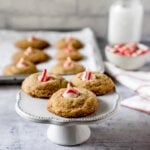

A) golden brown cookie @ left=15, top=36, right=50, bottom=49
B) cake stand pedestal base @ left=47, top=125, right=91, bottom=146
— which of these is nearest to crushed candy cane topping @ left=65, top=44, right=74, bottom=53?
golden brown cookie @ left=15, top=36, right=50, bottom=49

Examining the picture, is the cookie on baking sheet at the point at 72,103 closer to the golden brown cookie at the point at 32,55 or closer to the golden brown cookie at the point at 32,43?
the golden brown cookie at the point at 32,55

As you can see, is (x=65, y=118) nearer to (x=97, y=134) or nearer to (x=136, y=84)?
(x=97, y=134)

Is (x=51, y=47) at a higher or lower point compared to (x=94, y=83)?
lower

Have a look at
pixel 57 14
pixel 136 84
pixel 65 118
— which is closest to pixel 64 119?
pixel 65 118

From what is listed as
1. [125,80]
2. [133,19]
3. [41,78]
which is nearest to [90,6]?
[133,19]

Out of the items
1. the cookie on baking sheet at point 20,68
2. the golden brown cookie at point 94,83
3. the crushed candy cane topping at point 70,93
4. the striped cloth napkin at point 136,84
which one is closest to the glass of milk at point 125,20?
the striped cloth napkin at point 136,84
